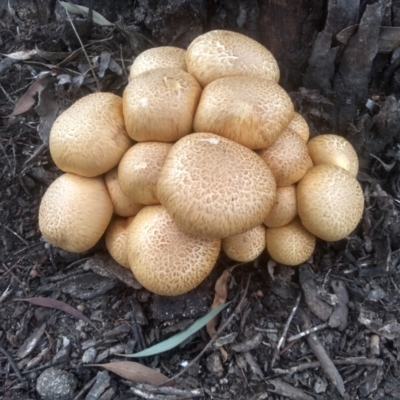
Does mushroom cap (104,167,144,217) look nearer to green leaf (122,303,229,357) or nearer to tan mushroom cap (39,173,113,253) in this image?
tan mushroom cap (39,173,113,253)

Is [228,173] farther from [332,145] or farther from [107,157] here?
[332,145]

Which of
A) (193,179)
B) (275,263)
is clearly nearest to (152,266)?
(193,179)

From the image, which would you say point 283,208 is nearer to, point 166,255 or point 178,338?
point 166,255

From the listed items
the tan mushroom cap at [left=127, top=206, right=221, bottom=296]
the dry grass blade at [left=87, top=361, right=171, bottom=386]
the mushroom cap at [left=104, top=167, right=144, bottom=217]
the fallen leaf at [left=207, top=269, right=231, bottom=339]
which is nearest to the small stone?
the dry grass blade at [left=87, top=361, right=171, bottom=386]

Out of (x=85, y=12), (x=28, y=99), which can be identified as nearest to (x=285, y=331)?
(x=28, y=99)

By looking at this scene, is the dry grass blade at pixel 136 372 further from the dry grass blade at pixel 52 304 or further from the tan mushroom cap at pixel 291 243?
the tan mushroom cap at pixel 291 243

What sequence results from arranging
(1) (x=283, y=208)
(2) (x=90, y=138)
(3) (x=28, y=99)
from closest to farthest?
(2) (x=90, y=138) < (1) (x=283, y=208) < (3) (x=28, y=99)
